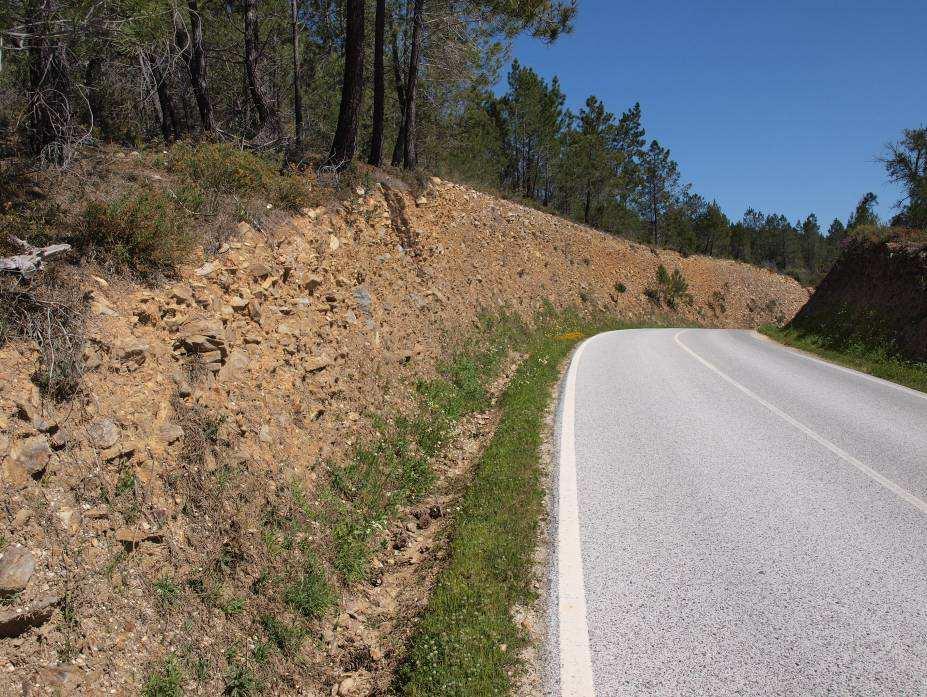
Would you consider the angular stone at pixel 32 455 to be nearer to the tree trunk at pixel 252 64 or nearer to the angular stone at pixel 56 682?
the angular stone at pixel 56 682

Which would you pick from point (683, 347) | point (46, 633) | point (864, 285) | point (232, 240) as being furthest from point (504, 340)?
point (864, 285)

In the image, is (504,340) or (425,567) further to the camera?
(504,340)

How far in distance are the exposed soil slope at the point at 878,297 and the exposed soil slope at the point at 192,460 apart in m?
13.3

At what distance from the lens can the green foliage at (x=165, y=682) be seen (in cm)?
303

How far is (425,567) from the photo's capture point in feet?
15.0

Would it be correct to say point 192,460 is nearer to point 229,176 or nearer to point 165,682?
point 165,682

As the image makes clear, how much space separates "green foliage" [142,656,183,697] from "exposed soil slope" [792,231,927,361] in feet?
52.2

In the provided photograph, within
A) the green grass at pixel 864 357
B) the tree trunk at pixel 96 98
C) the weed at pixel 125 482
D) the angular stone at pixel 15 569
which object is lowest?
the angular stone at pixel 15 569

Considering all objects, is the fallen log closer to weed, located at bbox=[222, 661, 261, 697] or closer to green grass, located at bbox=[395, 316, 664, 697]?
weed, located at bbox=[222, 661, 261, 697]

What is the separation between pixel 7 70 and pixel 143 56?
4.11 m

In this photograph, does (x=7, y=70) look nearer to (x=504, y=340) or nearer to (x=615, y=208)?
(x=504, y=340)

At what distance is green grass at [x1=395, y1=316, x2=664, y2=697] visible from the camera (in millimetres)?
3258

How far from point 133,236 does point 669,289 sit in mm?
31617

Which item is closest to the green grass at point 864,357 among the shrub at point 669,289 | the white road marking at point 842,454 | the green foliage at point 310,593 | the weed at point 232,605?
the white road marking at point 842,454
